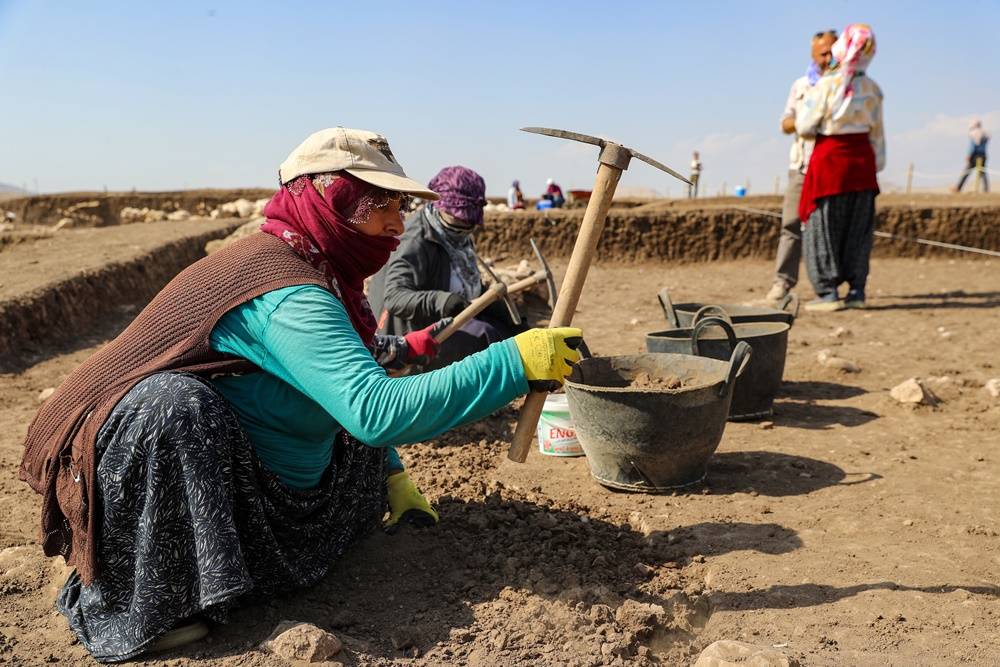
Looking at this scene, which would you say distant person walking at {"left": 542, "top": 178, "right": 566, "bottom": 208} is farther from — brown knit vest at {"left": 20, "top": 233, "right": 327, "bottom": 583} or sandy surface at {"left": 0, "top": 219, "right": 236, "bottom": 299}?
brown knit vest at {"left": 20, "top": 233, "right": 327, "bottom": 583}

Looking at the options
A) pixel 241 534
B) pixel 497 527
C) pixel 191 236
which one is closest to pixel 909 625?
pixel 497 527

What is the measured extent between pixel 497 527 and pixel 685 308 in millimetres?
2839

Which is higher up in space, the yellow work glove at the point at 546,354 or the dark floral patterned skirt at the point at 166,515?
the yellow work glove at the point at 546,354

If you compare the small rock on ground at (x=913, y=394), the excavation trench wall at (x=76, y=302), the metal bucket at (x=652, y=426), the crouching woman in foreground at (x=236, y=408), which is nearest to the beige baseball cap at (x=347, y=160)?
the crouching woman in foreground at (x=236, y=408)

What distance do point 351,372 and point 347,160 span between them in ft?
2.11

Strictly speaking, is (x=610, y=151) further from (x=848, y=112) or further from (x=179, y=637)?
(x=848, y=112)

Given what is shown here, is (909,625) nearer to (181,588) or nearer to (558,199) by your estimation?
(181,588)

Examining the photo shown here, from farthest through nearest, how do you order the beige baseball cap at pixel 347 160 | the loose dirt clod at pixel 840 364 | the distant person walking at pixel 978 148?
the distant person walking at pixel 978 148
the loose dirt clod at pixel 840 364
the beige baseball cap at pixel 347 160

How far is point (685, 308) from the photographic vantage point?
5668mm

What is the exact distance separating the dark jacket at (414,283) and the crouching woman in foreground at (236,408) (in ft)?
5.67

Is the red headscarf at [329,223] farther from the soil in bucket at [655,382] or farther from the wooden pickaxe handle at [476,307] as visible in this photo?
the soil in bucket at [655,382]

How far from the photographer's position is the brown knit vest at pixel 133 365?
2348mm

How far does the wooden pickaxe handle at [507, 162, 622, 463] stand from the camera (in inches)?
102

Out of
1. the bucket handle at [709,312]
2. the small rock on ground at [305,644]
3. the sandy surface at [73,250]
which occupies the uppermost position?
the bucket handle at [709,312]
